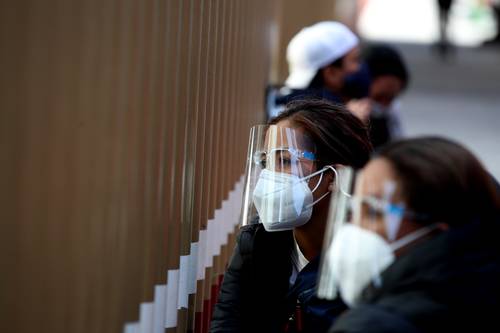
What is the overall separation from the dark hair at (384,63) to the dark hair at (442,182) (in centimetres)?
471

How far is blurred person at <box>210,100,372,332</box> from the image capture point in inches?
120

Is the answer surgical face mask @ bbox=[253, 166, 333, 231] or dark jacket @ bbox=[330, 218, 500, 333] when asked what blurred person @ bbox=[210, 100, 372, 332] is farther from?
dark jacket @ bbox=[330, 218, 500, 333]

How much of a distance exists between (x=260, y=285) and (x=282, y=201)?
0.96 feet

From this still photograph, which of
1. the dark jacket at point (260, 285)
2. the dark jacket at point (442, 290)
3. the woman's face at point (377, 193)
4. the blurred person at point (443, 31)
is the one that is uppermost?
the blurred person at point (443, 31)

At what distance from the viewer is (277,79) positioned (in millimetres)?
7176

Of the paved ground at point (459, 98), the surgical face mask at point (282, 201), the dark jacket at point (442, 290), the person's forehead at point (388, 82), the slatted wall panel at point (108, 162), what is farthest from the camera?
the paved ground at point (459, 98)

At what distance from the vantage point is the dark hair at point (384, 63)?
6.88 m

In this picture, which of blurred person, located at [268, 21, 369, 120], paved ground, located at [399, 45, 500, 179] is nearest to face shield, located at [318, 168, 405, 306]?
blurred person, located at [268, 21, 369, 120]

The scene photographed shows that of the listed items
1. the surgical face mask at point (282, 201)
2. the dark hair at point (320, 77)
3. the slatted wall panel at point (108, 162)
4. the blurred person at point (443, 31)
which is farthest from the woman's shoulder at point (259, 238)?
the blurred person at point (443, 31)

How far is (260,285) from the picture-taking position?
3131 millimetres

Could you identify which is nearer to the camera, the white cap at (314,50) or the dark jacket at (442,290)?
the dark jacket at (442,290)

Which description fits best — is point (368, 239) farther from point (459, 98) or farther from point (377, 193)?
point (459, 98)

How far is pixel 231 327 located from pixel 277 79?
427 cm

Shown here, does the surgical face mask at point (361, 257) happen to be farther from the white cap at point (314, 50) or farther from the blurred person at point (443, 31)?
the blurred person at point (443, 31)
